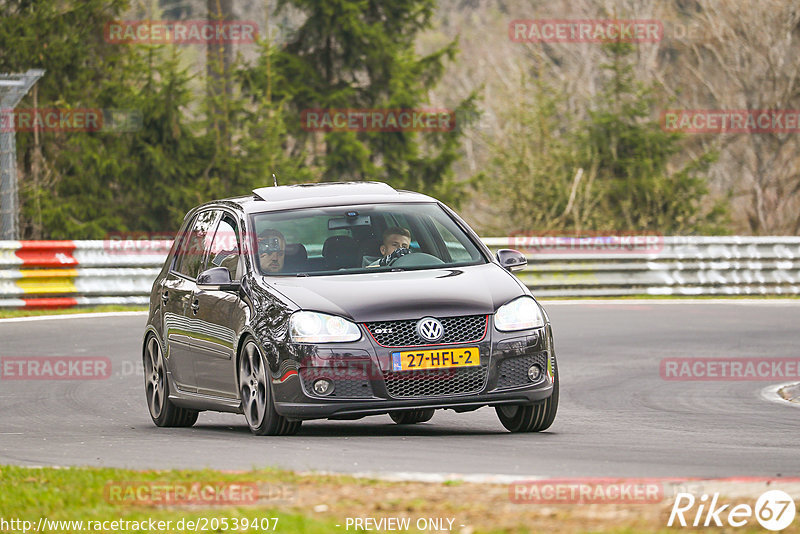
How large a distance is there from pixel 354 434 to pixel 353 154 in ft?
81.8

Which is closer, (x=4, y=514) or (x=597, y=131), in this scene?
(x=4, y=514)

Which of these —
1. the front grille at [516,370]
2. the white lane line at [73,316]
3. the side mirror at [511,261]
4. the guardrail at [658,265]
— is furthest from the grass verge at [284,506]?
the guardrail at [658,265]

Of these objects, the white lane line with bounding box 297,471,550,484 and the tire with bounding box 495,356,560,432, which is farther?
the tire with bounding box 495,356,560,432

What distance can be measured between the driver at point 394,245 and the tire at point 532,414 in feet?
4.17

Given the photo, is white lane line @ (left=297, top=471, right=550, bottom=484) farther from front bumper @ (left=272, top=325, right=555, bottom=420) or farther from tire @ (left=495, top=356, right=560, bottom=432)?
tire @ (left=495, top=356, right=560, bottom=432)

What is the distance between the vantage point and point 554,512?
6113 millimetres

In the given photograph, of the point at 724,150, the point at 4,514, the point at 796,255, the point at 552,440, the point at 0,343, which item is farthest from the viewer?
the point at 724,150

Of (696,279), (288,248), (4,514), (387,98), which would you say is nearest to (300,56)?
(387,98)

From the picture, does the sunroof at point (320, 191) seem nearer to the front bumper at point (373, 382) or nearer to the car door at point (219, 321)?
the car door at point (219, 321)

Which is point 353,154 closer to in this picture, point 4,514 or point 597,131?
point 597,131

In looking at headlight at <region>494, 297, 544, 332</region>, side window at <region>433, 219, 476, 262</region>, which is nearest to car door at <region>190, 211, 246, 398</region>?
side window at <region>433, 219, 476, 262</region>

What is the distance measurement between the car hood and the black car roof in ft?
3.16

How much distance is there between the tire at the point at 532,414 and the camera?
9781 millimetres

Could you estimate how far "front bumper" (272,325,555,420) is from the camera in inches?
358
